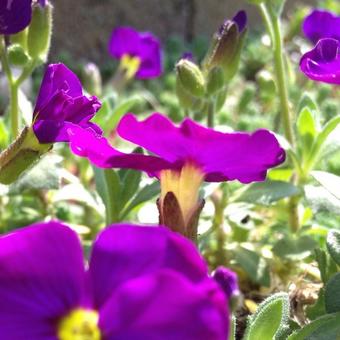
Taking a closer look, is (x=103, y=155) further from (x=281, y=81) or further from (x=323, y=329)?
(x=281, y=81)

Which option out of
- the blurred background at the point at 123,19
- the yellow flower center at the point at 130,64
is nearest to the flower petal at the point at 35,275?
the yellow flower center at the point at 130,64

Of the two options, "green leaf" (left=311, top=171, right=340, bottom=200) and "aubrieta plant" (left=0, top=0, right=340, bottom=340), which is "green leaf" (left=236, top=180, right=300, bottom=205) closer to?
"aubrieta plant" (left=0, top=0, right=340, bottom=340)

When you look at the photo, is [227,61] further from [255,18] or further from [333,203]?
[255,18]

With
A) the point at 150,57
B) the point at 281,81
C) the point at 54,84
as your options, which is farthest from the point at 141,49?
the point at 54,84

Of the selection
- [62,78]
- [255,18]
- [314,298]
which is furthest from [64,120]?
[255,18]

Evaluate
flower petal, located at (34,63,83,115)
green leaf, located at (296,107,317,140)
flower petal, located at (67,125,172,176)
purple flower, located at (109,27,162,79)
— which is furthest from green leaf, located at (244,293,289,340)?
purple flower, located at (109,27,162,79)

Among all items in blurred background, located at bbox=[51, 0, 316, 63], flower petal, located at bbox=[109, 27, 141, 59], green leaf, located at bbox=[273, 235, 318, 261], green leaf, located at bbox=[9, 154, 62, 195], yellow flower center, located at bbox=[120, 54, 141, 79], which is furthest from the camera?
blurred background, located at bbox=[51, 0, 316, 63]

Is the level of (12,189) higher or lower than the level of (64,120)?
lower
